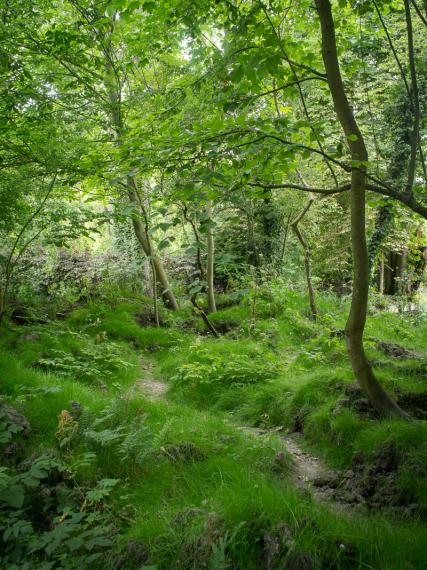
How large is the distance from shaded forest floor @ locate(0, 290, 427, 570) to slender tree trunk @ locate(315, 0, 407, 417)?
0.35 meters

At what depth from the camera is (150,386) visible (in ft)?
22.3

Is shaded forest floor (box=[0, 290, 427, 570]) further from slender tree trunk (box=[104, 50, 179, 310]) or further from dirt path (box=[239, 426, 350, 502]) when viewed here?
slender tree trunk (box=[104, 50, 179, 310])

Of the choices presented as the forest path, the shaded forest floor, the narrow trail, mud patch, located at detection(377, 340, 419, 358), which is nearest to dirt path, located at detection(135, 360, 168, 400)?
the shaded forest floor

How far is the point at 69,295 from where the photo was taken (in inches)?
395

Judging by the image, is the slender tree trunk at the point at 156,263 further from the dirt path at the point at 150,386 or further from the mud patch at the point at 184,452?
the mud patch at the point at 184,452

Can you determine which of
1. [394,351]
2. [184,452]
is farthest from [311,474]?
[394,351]

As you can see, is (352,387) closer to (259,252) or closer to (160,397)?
(160,397)

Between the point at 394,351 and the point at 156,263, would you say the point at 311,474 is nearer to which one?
the point at 394,351

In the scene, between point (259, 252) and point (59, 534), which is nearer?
point (59, 534)

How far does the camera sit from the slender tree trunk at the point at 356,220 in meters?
3.48

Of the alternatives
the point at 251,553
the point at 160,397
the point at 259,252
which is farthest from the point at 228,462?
the point at 259,252

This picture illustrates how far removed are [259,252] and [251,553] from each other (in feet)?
37.2

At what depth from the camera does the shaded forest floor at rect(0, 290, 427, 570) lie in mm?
2613

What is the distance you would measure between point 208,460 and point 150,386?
121 inches
